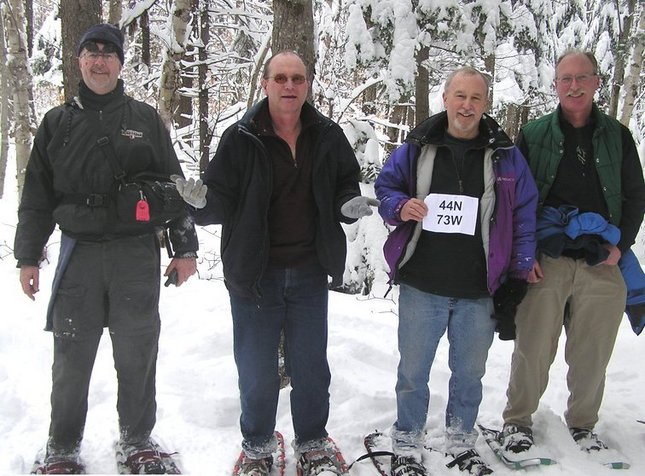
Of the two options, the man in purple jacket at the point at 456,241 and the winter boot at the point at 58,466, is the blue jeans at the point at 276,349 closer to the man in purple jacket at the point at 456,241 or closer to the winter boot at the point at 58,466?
the man in purple jacket at the point at 456,241

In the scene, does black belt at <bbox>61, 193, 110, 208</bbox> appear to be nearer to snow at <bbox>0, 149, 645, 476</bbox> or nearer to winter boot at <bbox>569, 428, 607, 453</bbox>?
snow at <bbox>0, 149, 645, 476</bbox>

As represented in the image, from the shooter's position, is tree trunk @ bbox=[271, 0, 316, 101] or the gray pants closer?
the gray pants

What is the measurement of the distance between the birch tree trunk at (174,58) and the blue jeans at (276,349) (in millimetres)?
4548

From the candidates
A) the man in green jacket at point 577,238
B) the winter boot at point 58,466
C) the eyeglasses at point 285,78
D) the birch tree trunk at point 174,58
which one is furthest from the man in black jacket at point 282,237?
the birch tree trunk at point 174,58

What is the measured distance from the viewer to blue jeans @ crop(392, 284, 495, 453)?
2.78 metres

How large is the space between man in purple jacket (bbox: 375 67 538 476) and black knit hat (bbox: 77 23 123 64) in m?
1.57

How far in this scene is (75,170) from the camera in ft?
8.39

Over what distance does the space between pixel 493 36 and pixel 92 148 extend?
7460mm

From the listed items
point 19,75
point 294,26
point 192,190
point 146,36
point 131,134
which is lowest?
point 192,190

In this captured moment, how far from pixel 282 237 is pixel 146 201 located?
2.39 feet

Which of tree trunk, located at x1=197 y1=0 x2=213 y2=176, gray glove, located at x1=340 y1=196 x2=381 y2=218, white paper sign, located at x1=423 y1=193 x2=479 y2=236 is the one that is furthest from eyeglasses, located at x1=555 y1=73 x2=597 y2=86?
tree trunk, located at x1=197 y1=0 x2=213 y2=176

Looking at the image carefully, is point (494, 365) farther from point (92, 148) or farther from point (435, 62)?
point (435, 62)

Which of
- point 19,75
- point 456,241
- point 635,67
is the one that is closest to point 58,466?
point 456,241

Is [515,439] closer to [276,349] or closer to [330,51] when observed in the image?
[276,349]
